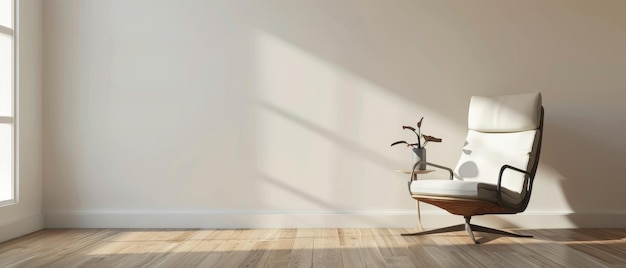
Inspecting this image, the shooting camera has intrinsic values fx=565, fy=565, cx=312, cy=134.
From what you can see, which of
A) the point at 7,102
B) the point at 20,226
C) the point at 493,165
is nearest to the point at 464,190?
the point at 493,165

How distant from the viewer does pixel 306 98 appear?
473 cm

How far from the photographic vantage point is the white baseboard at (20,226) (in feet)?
13.2

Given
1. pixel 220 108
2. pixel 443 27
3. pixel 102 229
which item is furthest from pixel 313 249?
pixel 443 27

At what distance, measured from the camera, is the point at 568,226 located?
4.71 m

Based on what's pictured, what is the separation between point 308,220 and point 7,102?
2477 millimetres

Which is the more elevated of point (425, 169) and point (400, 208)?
point (425, 169)

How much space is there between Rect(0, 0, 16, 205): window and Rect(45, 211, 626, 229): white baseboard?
0.53 m

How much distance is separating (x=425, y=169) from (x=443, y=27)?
1.23m

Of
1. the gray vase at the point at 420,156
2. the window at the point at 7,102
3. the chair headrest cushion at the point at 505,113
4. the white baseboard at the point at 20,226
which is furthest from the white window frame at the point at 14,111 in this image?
the chair headrest cushion at the point at 505,113

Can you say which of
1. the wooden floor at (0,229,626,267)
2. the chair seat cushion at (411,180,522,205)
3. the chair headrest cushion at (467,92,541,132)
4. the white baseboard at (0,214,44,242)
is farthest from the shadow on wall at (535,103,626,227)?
the white baseboard at (0,214,44,242)

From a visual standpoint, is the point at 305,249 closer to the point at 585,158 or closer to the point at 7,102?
the point at 7,102

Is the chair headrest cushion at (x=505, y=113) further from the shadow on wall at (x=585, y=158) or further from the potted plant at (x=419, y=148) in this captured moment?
the shadow on wall at (x=585, y=158)

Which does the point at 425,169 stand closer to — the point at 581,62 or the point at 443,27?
the point at 443,27

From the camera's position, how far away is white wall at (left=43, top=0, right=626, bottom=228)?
4703mm
